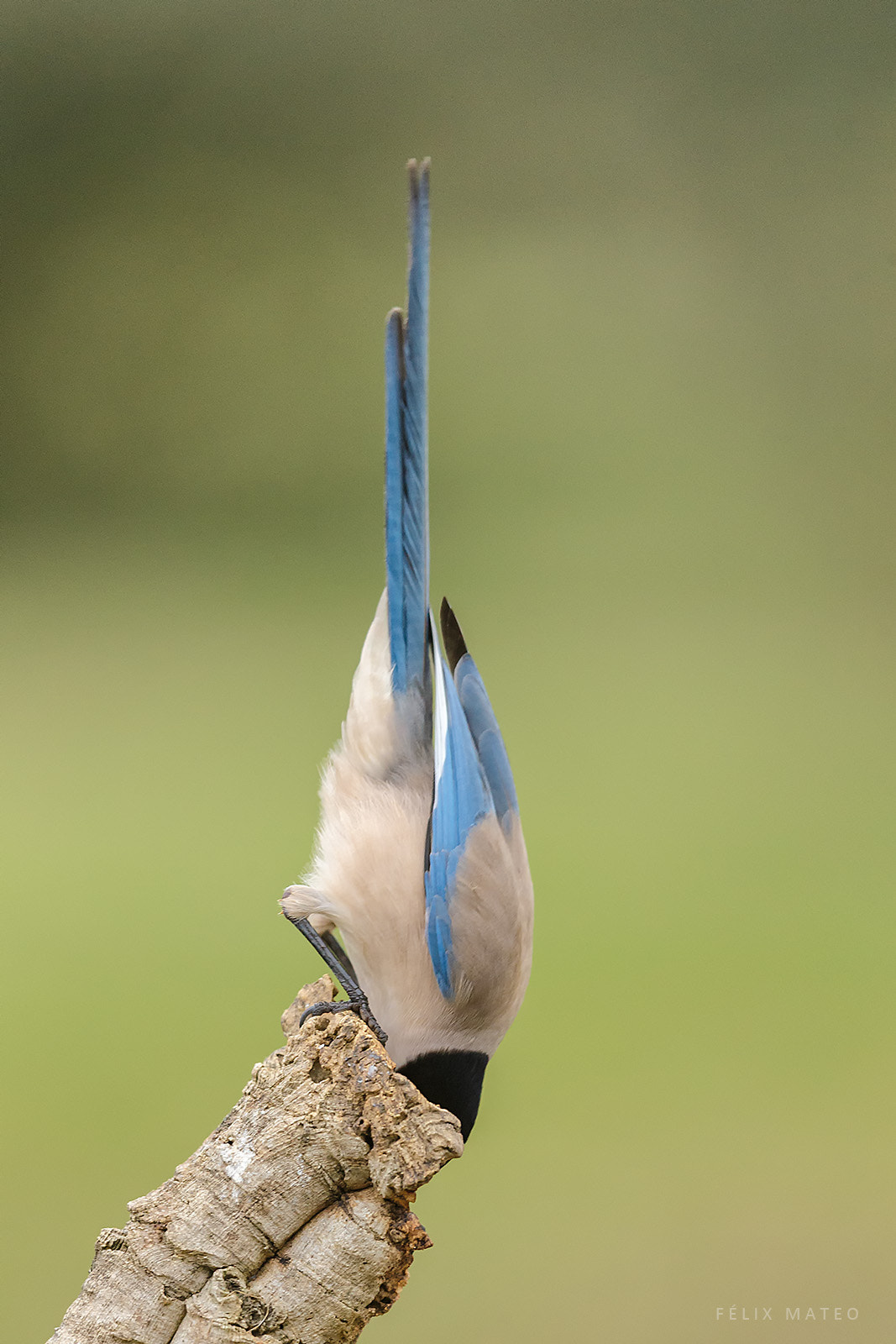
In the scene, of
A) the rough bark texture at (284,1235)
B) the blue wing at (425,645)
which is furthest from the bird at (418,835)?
the rough bark texture at (284,1235)

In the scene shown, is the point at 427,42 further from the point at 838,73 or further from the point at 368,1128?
the point at 368,1128

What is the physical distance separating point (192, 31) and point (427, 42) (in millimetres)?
398

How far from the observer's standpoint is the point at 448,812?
71 centimetres

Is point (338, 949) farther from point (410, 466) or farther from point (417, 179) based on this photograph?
point (417, 179)

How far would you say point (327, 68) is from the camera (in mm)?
1797

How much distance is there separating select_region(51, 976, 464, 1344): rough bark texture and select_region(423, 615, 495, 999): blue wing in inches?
Result: 5.1

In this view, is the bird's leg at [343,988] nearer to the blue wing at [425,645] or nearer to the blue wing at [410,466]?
the blue wing at [425,645]

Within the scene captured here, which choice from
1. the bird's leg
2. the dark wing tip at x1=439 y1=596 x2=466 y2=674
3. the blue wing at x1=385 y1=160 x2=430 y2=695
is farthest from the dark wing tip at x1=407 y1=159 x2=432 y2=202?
the bird's leg

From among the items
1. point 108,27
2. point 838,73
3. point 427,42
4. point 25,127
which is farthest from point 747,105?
point 25,127

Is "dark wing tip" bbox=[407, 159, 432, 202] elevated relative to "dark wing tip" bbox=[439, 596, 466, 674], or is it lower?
elevated

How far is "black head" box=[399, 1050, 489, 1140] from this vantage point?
2.24 ft

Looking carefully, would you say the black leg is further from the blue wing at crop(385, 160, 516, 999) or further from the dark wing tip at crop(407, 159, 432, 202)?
the dark wing tip at crop(407, 159, 432, 202)

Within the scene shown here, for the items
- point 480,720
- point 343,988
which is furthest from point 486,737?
point 343,988

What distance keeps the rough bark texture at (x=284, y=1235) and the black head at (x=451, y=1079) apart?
0.11 metres
